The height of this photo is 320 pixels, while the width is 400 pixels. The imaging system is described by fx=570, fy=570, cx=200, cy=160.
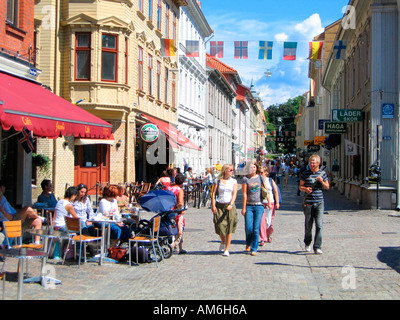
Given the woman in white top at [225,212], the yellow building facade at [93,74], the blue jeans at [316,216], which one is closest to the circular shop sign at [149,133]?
the yellow building facade at [93,74]

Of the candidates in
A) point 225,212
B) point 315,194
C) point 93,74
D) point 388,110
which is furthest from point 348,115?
point 225,212

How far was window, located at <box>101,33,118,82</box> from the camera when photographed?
2134cm

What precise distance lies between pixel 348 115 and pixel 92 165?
34.2ft


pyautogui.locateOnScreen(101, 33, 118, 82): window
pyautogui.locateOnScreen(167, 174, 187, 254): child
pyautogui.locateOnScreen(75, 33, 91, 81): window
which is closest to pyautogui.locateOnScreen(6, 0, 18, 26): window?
pyautogui.locateOnScreen(167, 174, 187, 254): child

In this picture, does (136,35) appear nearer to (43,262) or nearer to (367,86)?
(367,86)

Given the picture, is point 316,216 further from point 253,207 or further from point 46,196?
point 46,196

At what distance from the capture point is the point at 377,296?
7.04 meters

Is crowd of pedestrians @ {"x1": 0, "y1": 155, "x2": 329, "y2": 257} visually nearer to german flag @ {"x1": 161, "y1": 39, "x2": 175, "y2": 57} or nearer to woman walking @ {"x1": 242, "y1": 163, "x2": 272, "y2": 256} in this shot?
woman walking @ {"x1": 242, "y1": 163, "x2": 272, "y2": 256}

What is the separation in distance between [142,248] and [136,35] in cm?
1517

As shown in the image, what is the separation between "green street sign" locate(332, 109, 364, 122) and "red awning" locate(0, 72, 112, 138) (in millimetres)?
12589

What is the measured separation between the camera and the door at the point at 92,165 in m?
21.7

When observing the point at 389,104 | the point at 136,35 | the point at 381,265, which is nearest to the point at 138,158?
the point at 136,35

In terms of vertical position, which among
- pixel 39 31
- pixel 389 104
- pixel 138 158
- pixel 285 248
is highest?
pixel 39 31

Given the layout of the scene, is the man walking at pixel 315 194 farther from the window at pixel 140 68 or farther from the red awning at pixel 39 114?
the window at pixel 140 68
